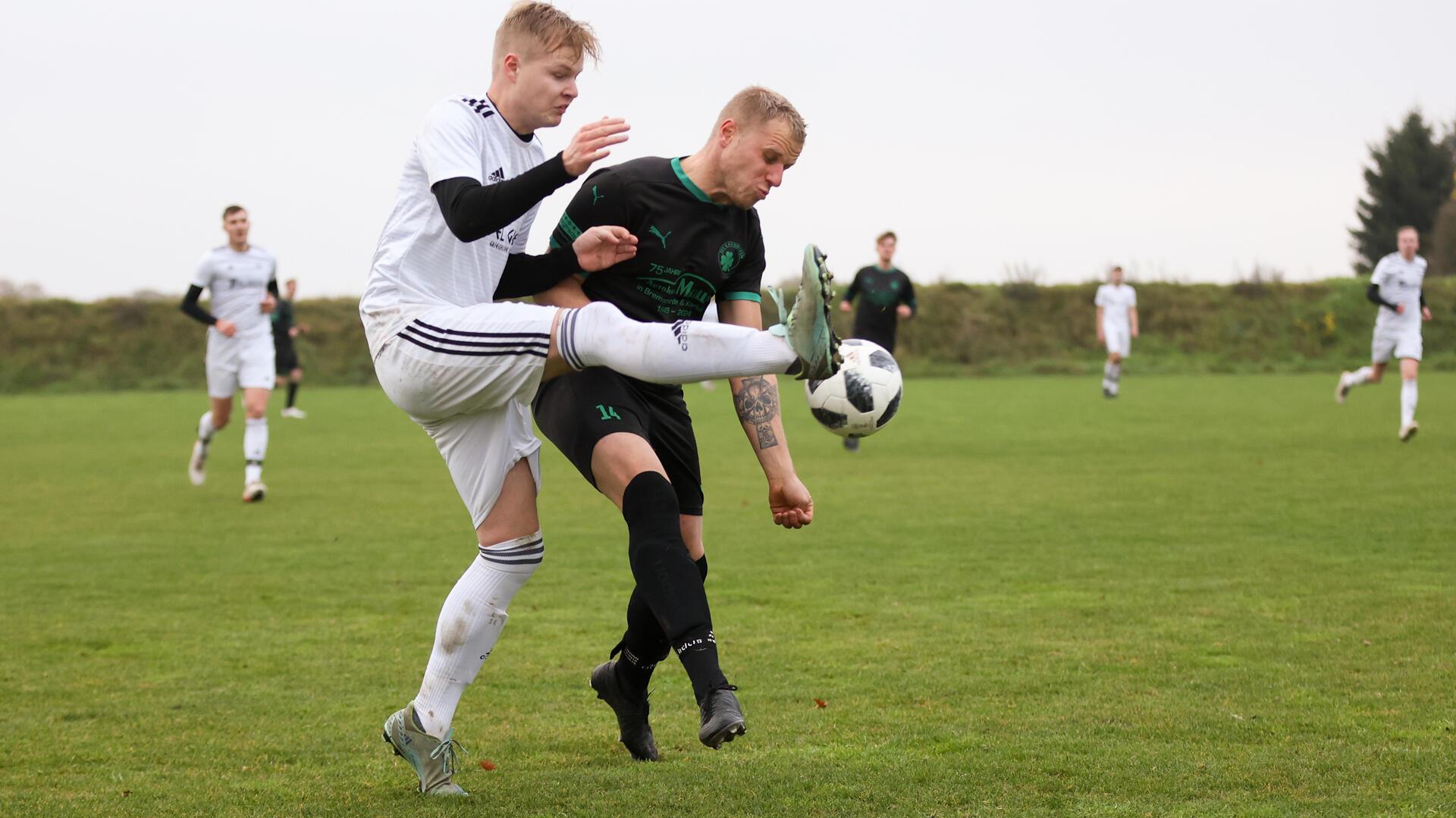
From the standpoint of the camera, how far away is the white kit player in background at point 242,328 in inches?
476

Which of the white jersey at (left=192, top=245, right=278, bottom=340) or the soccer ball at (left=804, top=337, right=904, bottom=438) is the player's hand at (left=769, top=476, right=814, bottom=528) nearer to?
the soccer ball at (left=804, top=337, right=904, bottom=438)

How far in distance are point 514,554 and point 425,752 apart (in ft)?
1.99

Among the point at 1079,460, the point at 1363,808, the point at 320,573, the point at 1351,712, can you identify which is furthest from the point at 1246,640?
the point at 1079,460

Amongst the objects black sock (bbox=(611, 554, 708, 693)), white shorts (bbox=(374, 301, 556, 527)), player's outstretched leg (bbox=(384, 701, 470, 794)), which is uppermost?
white shorts (bbox=(374, 301, 556, 527))

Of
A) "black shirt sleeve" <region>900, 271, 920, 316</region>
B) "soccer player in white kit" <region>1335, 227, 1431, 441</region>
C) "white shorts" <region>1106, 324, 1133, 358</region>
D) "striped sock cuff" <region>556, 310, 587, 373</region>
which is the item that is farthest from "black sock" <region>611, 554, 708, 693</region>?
"white shorts" <region>1106, 324, 1133, 358</region>

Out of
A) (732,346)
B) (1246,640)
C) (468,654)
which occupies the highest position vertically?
(732,346)

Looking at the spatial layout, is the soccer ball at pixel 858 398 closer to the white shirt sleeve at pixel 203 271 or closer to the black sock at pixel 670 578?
the black sock at pixel 670 578

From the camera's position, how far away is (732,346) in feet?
11.5

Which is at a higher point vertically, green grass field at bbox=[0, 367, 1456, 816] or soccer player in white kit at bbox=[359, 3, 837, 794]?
soccer player in white kit at bbox=[359, 3, 837, 794]

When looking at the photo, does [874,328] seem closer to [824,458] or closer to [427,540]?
[824,458]

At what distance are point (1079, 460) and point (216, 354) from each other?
825 centimetres

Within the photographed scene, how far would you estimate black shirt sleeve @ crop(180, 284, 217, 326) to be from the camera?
1177 cm

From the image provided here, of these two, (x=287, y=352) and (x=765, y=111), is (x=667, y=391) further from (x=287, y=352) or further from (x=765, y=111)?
(x=287, y=352)

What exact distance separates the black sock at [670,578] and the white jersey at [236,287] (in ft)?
30.1
